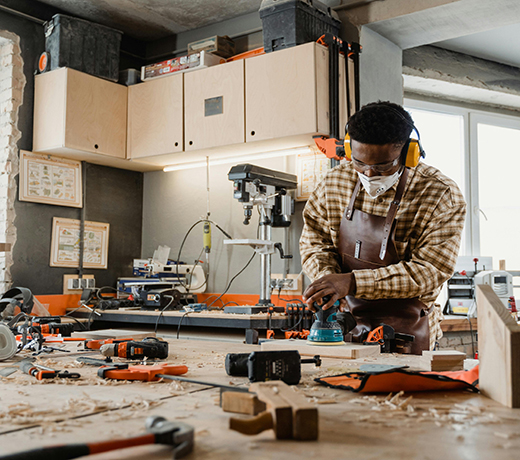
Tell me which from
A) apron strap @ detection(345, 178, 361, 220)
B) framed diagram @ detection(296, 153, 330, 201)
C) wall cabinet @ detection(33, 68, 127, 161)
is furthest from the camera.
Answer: wall cabinet @ detection(33, 68, 127, 161)

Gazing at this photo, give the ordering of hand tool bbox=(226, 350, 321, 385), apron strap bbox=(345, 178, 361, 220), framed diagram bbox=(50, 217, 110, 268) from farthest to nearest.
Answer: framed diagram bbox=(50, 217, 110, 268) < apron strap bbox=(345, 178, 361, 220) < hand tool bbox=(226, 350, 321, 385)

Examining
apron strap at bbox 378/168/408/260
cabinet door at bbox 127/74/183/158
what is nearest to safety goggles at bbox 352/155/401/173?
apron strap at bbox 378/168/408/260

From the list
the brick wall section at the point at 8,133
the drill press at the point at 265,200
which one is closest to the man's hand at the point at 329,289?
the drill press at the point at 265,200

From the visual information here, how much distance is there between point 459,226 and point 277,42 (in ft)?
6.24

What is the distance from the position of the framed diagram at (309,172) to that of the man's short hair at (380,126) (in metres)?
1.54

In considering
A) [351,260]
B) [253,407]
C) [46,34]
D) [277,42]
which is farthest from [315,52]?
[253,407]

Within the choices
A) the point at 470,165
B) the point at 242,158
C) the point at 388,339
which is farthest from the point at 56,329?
the point at 470,165

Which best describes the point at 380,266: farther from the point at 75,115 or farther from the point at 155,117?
the point at 75,115

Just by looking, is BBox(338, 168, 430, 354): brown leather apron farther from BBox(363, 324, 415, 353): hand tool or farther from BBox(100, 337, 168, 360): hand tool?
BBox(100, 337, 168, 360): hand tool

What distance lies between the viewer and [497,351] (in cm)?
91

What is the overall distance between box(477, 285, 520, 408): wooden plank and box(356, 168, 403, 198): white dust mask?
1.01m

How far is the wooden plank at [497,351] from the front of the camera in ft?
2.84

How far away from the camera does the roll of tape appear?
1.35 metres

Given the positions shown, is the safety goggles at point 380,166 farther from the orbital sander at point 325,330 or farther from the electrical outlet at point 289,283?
the electrical outlet at point 289,283
